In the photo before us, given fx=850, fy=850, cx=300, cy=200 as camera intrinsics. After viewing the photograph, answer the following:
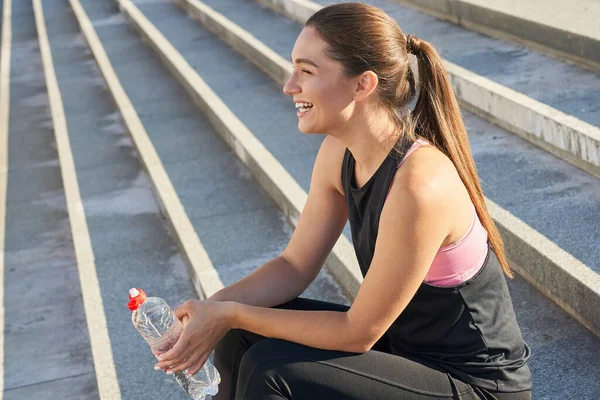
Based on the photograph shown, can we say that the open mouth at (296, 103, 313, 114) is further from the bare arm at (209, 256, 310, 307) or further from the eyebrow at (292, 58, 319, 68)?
the bare arm at (209, 256, 310, 307)

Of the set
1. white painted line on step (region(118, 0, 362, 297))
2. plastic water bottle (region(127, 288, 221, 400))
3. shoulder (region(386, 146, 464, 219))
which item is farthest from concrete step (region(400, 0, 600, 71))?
plastic water bottle (region(127, 288, 221, 400))

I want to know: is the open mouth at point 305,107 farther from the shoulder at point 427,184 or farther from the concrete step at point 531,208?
the concrete step at point 531,208

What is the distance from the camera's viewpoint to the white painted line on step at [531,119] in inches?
149

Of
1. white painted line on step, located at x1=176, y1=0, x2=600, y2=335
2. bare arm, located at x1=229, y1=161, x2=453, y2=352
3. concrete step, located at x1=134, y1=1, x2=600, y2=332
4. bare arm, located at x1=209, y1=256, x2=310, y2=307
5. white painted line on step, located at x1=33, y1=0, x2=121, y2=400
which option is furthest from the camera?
white painted line on step, located at x1=33, y1=0, x2=121, y2=400

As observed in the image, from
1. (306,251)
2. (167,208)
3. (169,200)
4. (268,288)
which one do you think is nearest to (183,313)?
(268,288)

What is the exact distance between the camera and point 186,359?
249cm

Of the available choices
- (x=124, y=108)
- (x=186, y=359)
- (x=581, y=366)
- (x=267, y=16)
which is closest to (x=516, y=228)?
(x=581, y=366)

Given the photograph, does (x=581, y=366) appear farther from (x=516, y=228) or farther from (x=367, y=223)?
(x=367, y=223)

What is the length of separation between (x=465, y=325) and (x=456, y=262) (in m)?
0.16

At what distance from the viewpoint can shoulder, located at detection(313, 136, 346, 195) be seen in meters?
2.55

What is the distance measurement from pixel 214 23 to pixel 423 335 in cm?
744

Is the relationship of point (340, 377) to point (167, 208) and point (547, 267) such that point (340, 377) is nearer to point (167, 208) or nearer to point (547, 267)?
point (547, 267)

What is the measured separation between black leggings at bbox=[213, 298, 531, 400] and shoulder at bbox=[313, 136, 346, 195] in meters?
0.55

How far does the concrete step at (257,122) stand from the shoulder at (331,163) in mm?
909
